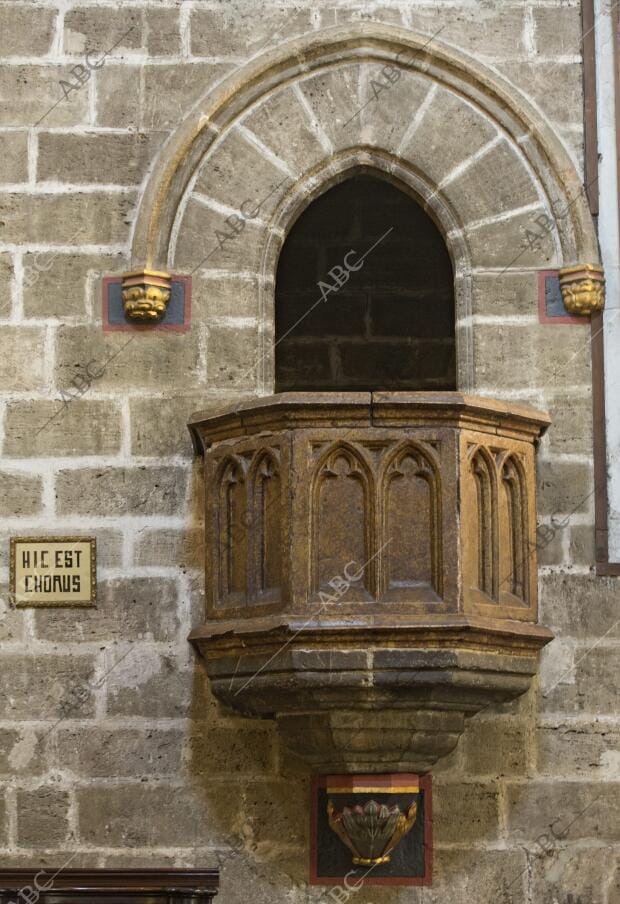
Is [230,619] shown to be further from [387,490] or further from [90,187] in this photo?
[90,187]

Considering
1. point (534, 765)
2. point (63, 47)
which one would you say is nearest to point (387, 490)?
point (534, 765)

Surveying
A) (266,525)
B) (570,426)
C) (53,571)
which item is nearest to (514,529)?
(570,426)

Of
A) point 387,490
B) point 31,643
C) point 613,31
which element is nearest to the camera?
point 387,490

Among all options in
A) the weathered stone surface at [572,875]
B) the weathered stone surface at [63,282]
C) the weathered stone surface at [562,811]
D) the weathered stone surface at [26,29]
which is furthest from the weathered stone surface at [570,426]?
the weathered stone surface at [26,29]

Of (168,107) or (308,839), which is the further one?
(168,107)

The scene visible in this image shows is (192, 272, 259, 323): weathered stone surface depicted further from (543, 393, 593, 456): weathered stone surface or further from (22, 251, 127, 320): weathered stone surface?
(543, 393, 593, 456): weathered stone surface

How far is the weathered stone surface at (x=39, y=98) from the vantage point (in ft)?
25.4

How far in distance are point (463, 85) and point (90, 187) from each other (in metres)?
1.63

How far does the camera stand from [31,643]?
729 cm

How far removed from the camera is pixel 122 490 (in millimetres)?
7418

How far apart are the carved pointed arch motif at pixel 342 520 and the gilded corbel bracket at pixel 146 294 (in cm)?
112

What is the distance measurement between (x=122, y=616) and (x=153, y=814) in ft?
2.58

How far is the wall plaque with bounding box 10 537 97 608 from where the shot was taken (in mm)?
7320

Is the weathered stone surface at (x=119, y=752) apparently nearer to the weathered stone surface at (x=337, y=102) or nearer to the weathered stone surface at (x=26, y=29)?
the weathered stone surface at (x=337, y=102)
